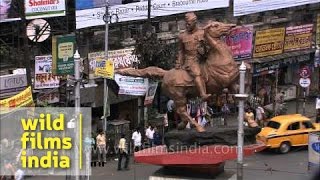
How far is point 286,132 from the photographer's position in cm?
2336

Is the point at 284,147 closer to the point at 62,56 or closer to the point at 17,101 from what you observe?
the point at 62,56

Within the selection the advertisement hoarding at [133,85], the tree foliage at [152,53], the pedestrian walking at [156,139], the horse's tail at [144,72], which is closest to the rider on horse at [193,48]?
the horse's tail at [144,72]

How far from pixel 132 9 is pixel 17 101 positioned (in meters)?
8.63

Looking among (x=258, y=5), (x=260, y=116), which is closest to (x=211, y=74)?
(x=260, y=116)

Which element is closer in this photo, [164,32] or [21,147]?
[21,147]

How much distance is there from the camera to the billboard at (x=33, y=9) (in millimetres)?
21344

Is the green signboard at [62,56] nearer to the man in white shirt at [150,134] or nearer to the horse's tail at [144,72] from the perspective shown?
the man in white shirt at [150,134]

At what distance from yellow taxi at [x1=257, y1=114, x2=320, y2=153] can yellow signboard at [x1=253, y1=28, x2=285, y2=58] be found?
7045mm

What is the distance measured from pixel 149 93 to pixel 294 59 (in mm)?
12258

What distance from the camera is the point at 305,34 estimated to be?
32.8 metres

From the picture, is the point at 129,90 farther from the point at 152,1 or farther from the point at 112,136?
the point at 152,1

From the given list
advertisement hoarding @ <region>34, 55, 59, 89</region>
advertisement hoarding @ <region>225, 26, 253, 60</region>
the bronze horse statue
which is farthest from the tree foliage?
the bronze horse statue

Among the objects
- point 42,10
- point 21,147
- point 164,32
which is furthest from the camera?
point 164,32

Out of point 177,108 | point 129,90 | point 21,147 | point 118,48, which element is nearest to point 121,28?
point 118,48
